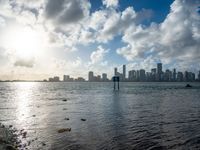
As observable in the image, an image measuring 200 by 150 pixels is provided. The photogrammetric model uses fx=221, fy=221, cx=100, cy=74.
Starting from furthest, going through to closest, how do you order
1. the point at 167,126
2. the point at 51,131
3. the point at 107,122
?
the point at 107,122
the point at 167,126
the point at 51,131

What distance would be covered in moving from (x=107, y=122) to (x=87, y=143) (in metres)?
10.4

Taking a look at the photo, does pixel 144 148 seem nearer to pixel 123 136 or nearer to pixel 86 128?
pixel 123 136

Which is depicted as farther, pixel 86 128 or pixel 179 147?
pixel 86 128

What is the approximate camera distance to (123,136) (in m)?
22.8

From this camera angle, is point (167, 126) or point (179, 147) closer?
point (179, 147)

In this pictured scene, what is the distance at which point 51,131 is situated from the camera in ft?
82.0

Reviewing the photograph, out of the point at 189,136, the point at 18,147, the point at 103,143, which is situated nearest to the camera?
the point at 18,147

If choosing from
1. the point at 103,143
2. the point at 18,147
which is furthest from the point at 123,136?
the point at 18,147

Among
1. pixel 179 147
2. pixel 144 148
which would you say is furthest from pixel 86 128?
pixel 179 147

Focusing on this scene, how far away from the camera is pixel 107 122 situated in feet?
99.7

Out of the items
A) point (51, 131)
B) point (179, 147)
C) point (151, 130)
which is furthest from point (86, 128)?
point (179, 147)

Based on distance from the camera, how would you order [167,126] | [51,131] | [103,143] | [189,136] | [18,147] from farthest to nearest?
[167,126] → [51,131] → [189,136] → [103,143] → [18,147]

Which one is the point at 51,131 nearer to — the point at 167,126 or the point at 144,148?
the point at 144,148

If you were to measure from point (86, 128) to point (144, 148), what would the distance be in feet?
31.0
